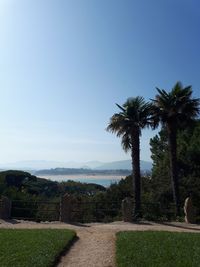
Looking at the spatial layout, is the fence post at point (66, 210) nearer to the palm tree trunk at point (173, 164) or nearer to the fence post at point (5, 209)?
the fence post at point (5, 209)

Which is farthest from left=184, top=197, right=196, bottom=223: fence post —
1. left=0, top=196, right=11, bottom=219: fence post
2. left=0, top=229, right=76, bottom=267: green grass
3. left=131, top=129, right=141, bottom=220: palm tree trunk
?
left=0, top=196, right=11, bottom=219: fence post

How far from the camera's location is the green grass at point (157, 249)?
12477 millimetres

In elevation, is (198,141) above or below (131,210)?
above

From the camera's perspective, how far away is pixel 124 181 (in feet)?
208

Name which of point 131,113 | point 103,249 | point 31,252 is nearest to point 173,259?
point 103,249

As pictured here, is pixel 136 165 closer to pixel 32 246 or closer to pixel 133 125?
pixel 133 125

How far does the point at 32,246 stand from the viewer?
14.4 meters

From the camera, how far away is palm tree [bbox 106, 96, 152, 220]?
32.0 meters

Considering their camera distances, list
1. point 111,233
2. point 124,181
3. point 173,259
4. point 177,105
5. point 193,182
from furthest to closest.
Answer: point 124,181 < point 193,182 < point 177,105 < point 111,233 < point 173,259

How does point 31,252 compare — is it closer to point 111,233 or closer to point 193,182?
point 111,233

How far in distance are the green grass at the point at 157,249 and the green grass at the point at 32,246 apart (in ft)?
7.05

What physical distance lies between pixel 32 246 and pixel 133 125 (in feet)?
64.0

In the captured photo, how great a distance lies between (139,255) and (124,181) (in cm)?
5025

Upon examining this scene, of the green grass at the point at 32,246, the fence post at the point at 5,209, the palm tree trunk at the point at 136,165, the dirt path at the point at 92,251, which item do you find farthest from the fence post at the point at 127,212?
the fence post at the point at 5,209
